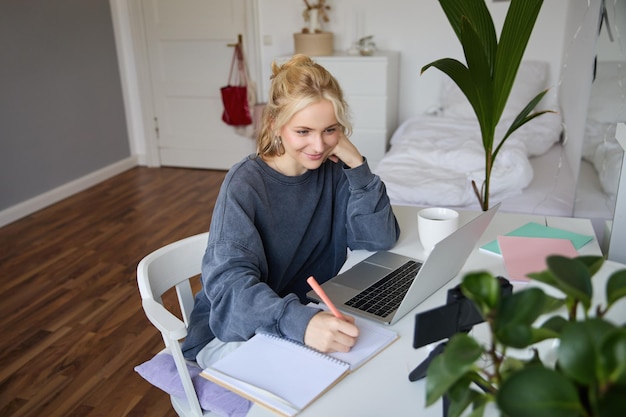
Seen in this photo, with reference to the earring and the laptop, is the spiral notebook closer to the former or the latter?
the laptop

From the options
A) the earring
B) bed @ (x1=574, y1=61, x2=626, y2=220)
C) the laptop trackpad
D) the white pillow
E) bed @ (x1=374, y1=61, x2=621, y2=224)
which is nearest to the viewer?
the laptop trackpad

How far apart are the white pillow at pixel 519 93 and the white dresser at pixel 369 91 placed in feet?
1.42

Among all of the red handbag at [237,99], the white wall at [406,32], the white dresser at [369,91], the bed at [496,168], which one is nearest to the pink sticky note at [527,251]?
the bed at [496,168]

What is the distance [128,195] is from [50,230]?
28.6 inches

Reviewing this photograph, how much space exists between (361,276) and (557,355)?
896mm

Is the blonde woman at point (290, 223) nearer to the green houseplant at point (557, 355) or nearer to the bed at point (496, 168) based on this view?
the green houseplant at point (557, 355)

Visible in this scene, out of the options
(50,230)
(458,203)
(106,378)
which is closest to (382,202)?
(458,203)

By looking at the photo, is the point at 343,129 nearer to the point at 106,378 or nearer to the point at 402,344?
the point at 402,344

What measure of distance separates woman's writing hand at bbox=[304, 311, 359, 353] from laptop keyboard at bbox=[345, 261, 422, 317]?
0.14 meters

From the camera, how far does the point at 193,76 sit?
462 cm

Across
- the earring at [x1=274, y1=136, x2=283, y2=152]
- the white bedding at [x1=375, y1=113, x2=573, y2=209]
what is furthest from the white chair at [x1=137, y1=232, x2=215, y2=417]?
the white bedding at [x1=375, y1=113, x2=573, y2=209]

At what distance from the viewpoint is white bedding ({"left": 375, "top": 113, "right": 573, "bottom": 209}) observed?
2.50 meters

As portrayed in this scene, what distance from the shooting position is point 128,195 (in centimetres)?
417

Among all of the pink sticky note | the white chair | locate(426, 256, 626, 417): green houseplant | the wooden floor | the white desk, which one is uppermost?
locate(426, 256, 626, 417): green houseplant
